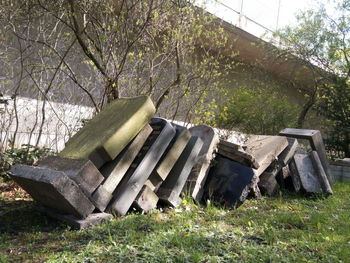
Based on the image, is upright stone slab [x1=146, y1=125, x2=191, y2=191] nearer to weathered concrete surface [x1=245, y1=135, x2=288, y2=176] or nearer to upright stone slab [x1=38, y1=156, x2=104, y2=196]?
upright stone slab [x1=38, y1=156, x2=104, y2=196]

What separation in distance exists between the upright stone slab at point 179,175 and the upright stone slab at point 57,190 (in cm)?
103

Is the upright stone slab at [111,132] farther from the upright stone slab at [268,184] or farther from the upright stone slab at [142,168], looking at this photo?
the upright stone slab at [268,184]

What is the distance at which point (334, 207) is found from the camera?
507 cm

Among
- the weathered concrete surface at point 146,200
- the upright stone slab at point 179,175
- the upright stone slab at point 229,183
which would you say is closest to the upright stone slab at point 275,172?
the upright stone slab at point 229,183

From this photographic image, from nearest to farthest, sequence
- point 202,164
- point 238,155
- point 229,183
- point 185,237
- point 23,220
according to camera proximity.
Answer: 1. point 185,237
2. point 23,220
3. point 229,183
4. point 202,164
5. point 238,155

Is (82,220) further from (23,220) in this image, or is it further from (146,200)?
→ (146,200)

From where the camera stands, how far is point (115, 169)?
4000 mm

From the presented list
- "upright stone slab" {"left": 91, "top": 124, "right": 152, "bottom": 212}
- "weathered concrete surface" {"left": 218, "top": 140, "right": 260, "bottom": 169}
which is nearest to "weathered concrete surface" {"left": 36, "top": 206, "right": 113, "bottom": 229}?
"upright stone slab" {"left": 91, "top": 124, "right": 152, "bottom": 212}

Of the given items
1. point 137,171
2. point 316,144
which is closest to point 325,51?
point 316,144

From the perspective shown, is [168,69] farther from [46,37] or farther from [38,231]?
[38,231]

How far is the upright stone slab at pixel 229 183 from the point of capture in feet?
15.3

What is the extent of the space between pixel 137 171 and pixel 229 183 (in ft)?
4.36

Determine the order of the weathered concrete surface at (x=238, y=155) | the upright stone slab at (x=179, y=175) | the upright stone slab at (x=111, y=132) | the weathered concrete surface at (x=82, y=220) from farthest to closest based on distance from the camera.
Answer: the weathered concrete surface at (x=238, y=155), the upright stone slab at (x=179, y=175), the upright stone slab at (x=111, y=132), the weathered concrete surface at (x=82, y=220)

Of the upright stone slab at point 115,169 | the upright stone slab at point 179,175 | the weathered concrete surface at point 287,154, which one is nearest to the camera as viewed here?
the upright stone slab at point 115,169
